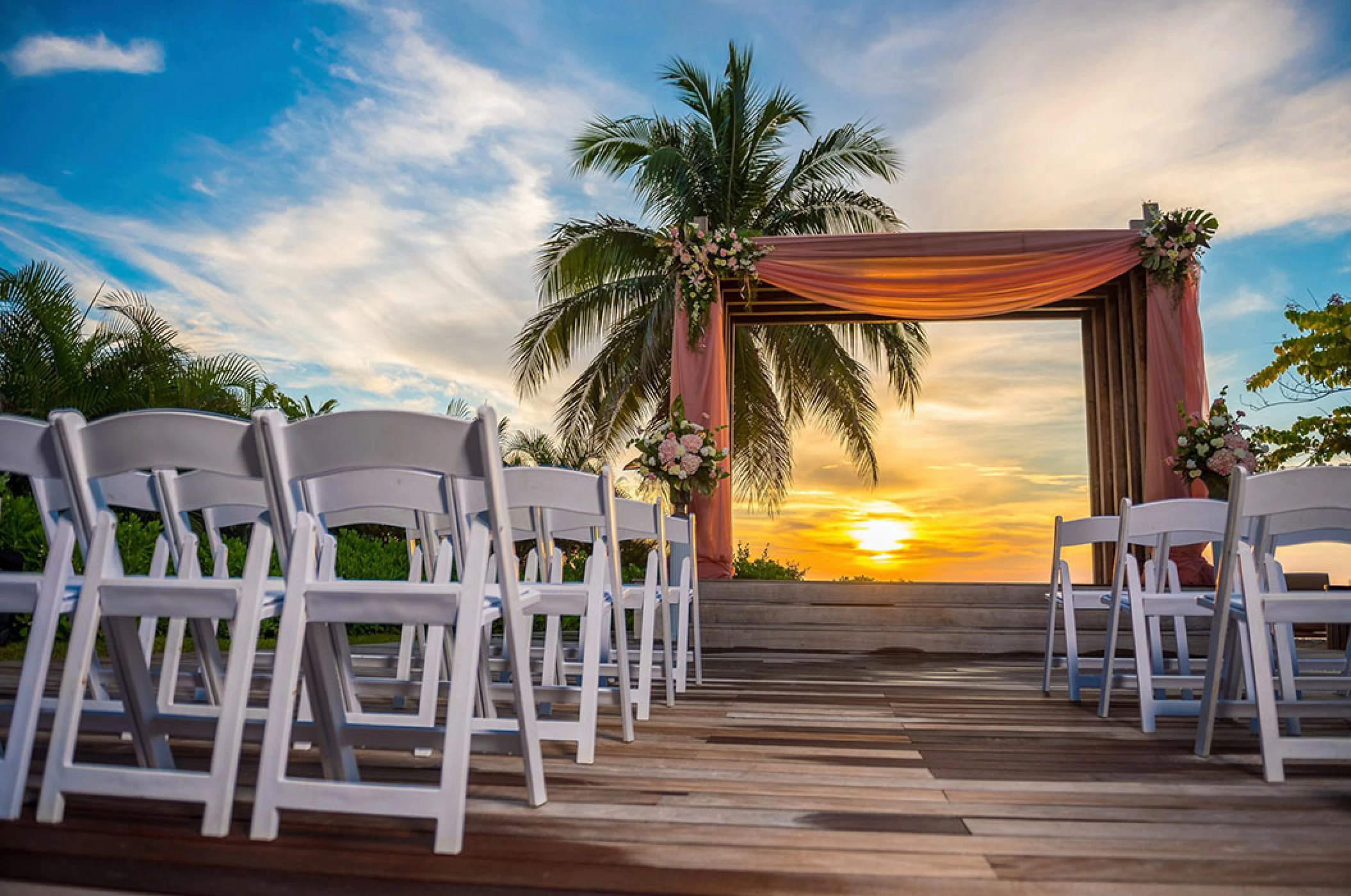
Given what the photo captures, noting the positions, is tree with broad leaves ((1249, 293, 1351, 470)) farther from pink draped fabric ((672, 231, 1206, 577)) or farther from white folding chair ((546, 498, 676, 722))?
white folding chair ((546, 498, 676, 722))

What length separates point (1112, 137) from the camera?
8539 millimetres

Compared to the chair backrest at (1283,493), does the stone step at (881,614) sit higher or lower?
lower

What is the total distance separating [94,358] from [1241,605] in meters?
10.6

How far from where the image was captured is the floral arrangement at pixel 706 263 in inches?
271

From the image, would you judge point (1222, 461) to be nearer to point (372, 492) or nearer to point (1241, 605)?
point (1241, 605)

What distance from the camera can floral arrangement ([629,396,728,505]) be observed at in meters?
6.34

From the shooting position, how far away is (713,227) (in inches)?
458

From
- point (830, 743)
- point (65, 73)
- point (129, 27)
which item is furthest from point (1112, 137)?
point (65, 73)

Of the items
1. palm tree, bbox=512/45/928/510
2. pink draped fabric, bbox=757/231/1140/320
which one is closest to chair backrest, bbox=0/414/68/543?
pink draped fabric, bbox=757/231/1140/320

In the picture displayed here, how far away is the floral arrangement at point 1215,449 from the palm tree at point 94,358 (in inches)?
337

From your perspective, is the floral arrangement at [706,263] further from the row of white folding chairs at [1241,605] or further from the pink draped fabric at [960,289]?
the row of white folding chairs at [1241,605]

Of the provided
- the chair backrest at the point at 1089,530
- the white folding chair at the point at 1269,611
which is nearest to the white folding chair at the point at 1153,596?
the chair backrest at the point at 1089,530

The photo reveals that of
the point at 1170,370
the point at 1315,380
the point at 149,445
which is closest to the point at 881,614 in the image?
the point at 1170,370

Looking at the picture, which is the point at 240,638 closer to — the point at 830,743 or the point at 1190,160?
the point at 830,743
